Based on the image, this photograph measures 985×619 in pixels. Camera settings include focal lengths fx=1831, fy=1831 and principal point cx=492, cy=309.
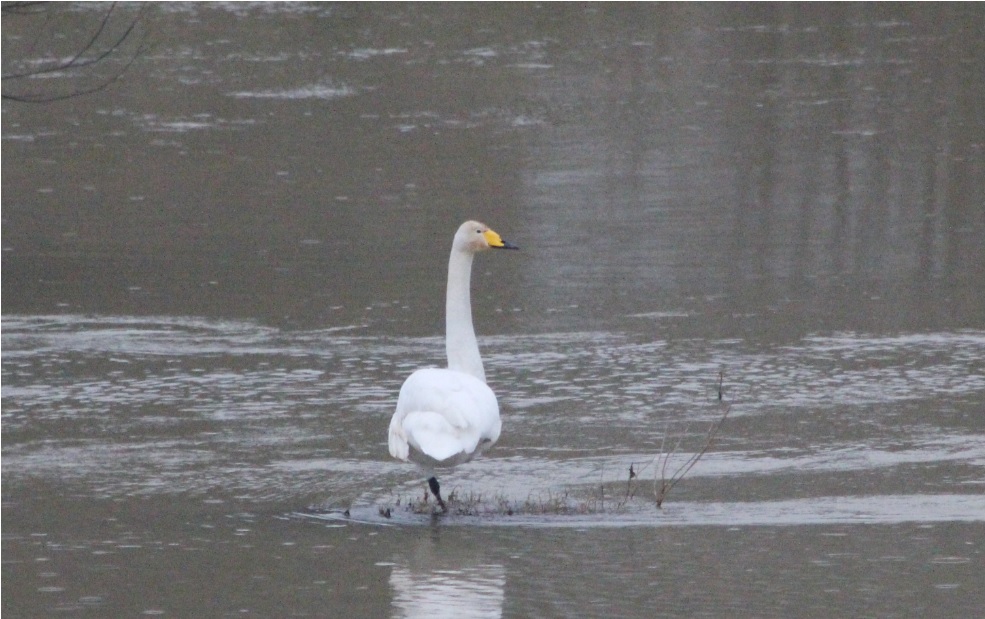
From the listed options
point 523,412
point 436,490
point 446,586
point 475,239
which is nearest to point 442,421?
point 436,490

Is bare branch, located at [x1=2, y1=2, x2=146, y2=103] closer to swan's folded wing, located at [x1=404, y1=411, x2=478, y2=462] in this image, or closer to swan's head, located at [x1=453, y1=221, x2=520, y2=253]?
swan's head, located at [x1=453, y1=221, x2=520, y2=253]

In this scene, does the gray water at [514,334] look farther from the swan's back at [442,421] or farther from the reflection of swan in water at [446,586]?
the swan's back at [442,421]

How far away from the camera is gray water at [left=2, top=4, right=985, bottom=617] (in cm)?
786

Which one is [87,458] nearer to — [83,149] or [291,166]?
[291,166]

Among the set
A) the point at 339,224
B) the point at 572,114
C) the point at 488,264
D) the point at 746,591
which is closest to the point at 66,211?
the point at 339,224

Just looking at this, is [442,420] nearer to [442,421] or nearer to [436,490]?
[442,421]

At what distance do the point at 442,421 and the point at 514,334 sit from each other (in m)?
4.21

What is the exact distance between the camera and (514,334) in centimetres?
1271

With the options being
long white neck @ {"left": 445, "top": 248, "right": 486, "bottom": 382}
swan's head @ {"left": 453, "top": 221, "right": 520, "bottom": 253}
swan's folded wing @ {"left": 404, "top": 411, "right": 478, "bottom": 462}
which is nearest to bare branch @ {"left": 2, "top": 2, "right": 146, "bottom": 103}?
swan's head @ {"left": 453, "top": 221, "right": 520, "bottom": 253}

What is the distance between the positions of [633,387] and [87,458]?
334 centimetres

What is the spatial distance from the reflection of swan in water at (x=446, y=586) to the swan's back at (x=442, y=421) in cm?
53

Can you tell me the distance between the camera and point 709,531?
328 inches

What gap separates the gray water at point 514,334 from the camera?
7859 millimetres

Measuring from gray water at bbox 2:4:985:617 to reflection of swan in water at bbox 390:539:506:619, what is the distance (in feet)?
0.08
